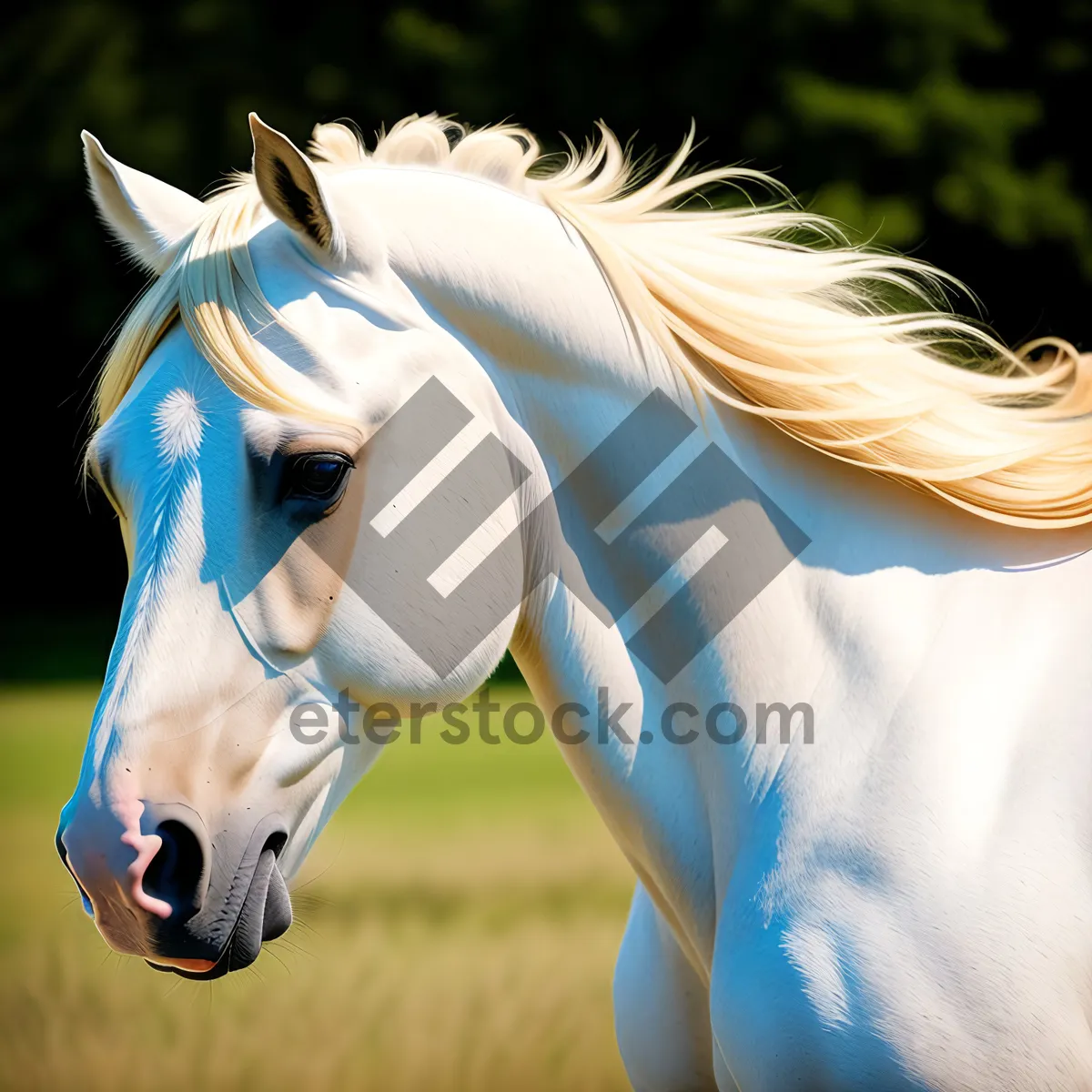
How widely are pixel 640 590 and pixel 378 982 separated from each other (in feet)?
10.3

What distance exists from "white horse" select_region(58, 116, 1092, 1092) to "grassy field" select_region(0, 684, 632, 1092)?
0.43 metres

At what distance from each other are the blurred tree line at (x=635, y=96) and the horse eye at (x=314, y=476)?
12.2m

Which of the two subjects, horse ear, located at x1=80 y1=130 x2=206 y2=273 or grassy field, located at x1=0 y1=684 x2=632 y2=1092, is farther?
grassy field, located at x1=0 y1=684 x2=632 y2=1092

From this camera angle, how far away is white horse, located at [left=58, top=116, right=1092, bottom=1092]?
1465 millimetres

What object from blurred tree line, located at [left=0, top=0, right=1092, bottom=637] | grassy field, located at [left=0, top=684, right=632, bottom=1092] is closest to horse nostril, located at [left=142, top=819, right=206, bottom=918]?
grassy field, located at [left=0, top=684, right=632, bottom=1092]

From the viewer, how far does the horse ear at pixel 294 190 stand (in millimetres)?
1464

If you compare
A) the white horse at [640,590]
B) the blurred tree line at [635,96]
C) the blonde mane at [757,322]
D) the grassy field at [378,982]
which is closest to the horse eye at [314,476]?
the white horse at [640,590]

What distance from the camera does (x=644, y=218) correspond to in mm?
1838

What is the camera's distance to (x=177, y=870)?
1449 millimetres

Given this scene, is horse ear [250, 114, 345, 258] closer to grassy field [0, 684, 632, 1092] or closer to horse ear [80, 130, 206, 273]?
horse ear [80, 130, 206, 273]

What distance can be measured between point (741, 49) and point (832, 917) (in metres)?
14.3

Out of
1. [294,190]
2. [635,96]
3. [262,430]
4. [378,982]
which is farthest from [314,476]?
[635,96]

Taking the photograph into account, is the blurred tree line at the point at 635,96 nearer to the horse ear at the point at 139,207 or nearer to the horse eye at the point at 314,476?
the horse ear at the point at 139,207

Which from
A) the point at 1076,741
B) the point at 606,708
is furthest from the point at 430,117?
the point at 1076,741
